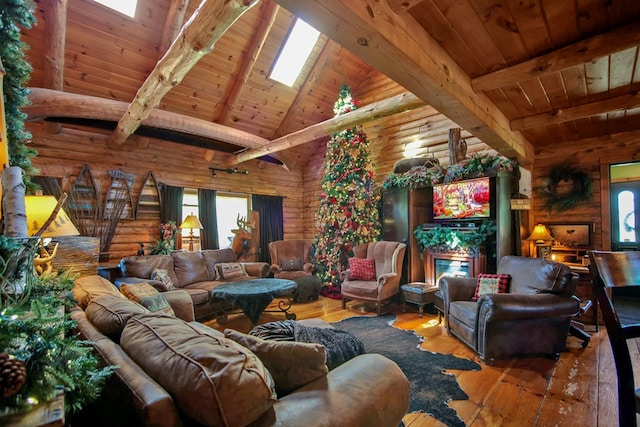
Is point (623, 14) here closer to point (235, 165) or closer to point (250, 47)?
point (250, 47)

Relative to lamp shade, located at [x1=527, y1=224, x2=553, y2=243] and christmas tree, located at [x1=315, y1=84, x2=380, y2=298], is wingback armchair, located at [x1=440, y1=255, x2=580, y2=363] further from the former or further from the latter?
christmas tree, located at [x1=315, y1=84, x2=380, y2=298]

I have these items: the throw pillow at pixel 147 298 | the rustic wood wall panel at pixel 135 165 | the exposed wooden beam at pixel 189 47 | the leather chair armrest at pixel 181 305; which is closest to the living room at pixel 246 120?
the rustic wood wall panel at pixel 135 165

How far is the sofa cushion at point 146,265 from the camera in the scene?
3865mm

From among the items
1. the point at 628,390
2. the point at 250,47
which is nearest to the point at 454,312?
the point at 628,390

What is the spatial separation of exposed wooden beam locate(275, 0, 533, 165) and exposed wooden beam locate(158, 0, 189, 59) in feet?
11.6

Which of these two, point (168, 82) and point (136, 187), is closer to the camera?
point (168, 82)

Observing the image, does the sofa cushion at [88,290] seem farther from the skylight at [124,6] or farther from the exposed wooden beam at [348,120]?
the skylight at [124,6]

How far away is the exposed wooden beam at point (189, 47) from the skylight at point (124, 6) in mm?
1416

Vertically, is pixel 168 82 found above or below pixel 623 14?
above

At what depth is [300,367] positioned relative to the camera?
1.17m

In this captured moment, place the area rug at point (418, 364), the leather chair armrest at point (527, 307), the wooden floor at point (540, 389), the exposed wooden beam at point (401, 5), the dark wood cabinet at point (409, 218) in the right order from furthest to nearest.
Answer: the dark wood cabinet at point (409, 218)
the leather chair armrest at point (527, 307)
the area rug at point (418, 364)
the wooden floor at point (540, 389)
the exposed wooden beam at point (401, 5)

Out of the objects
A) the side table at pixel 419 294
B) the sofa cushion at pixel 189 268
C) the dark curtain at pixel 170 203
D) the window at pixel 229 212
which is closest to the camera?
the side table at pixel 419 294

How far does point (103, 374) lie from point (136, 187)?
4984mm

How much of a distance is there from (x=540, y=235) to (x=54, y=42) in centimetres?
670
